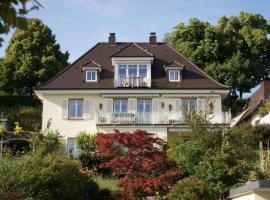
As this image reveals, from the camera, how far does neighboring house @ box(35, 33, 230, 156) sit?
38.5 m

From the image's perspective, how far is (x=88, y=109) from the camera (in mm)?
39062

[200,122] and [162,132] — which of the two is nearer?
[200,122]

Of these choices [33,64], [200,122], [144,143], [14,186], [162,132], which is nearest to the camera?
[14,186]

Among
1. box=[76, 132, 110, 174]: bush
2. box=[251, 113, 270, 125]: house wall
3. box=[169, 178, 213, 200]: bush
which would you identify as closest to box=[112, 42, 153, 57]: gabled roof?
box=[76, 132, 110, 174]: bush

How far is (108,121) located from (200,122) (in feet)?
40.4

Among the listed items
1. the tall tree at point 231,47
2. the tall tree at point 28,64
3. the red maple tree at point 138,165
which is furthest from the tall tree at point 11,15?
the tall tree at point 231,47

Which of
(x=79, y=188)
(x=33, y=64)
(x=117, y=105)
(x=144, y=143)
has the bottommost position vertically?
(x=79, y=188)

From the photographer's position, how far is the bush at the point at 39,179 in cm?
1903

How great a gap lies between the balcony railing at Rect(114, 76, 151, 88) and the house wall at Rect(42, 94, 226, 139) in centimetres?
149

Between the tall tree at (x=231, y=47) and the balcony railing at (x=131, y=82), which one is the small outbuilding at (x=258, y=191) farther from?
the tall tree at (x=231, y=47)

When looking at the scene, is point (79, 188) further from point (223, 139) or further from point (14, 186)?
point (223, 139)

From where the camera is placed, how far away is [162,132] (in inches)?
1510

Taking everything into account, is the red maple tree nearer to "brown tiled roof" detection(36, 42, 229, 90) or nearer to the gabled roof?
"brown tiled roof" detection(36, 42, 229, 90)

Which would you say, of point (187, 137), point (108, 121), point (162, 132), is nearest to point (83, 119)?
point (108, 121)
